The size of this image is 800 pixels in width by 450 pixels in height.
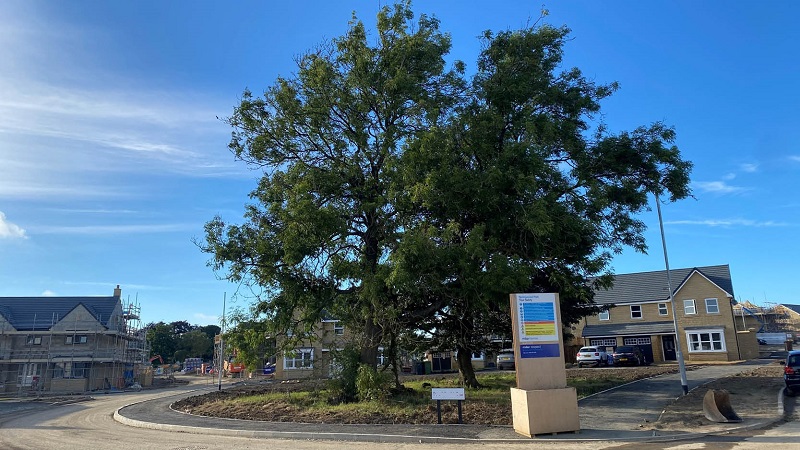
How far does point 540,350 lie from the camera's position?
43.9ft

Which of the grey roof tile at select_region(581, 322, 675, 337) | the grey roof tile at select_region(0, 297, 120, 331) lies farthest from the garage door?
the grey roof tile at select_region(0, 297, 120, 331)

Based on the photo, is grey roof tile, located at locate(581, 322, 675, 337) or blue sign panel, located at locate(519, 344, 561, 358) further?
grey roof tile, located at locate(581, 322, 675, 337)

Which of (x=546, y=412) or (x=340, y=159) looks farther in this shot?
(x=340, y=159)

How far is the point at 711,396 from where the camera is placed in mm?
14141

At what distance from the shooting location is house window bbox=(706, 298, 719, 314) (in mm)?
43969

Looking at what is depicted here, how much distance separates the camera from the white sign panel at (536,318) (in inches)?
530

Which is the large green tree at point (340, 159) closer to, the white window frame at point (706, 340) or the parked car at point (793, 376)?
the parked car at point (793, 376)

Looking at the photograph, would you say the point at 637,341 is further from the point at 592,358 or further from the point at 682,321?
the point at 592,358

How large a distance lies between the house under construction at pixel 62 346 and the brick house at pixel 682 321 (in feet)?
142

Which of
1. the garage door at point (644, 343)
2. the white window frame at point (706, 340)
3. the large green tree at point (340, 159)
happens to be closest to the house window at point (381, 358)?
the large green tree at point (340, 159)

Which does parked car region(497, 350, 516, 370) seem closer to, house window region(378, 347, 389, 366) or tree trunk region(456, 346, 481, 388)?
tree trunk region(456, 346, 481, 388)

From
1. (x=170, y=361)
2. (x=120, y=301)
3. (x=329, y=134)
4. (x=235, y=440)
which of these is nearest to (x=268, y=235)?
(x=329, y=134)

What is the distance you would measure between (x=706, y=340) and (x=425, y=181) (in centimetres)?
3788

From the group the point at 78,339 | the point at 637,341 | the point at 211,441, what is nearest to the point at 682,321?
the point at 637,341
